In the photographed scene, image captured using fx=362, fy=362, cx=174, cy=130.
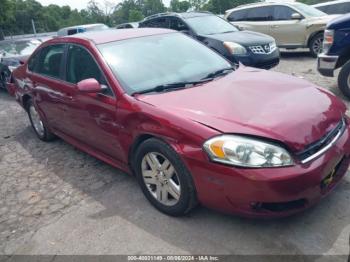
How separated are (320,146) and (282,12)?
933cm

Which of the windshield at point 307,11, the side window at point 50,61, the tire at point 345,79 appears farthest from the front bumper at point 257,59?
the side window at point 50,61

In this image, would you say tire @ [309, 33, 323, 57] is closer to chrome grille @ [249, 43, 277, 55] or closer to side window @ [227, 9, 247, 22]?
side window @ [227, 9, 247, 22]

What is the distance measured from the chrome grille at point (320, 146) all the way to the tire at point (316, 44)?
26.2ft

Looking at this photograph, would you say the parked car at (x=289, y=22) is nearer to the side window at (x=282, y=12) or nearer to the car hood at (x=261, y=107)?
the side window at (x=282, y=12)

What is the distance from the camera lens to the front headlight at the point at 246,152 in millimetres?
2584

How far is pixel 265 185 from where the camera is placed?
2.52m

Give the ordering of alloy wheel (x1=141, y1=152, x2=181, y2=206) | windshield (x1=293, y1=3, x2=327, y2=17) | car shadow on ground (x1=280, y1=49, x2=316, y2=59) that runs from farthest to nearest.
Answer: car shadow on ground (x1=280, y1=49, x2=316, y2=59) < windshield (x1=293, y1=3, x2=327, y2=17) < alloy wheel (x1=141, y1=152, x2=181, y2=206)

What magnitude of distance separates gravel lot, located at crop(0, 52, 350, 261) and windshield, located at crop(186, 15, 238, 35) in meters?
5.12

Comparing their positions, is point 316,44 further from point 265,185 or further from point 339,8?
point 265,185

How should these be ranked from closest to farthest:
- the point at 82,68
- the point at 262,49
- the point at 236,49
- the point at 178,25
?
the point at 82,68
the point at 236,49
the point at 262,49
the point at 178,25

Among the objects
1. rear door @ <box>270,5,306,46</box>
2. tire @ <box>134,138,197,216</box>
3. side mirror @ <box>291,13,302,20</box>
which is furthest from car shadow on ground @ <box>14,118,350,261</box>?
side mirror @ <box>291,13,302,20</box>

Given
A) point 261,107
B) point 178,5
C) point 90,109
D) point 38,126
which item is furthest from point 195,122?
point 178,5

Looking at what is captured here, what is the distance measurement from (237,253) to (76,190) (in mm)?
2031

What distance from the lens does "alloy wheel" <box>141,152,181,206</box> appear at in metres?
3.09
